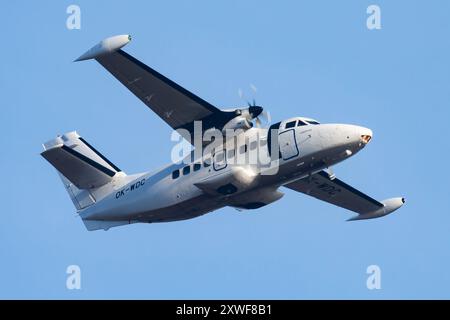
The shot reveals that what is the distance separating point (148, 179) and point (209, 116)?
331 cm

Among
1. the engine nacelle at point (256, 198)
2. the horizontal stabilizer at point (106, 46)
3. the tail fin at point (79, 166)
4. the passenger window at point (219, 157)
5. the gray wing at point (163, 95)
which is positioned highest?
the horizontal stabilizer at point (106, 46)

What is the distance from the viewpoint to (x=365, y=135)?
30844 mm

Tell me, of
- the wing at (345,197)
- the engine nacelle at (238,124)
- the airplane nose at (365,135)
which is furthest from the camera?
the wing at (345,197)

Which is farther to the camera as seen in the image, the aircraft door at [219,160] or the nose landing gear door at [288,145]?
the aircraft door at [219,160]

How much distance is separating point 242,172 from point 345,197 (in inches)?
303

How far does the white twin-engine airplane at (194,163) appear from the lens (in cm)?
3105

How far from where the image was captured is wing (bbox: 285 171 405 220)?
36688mm

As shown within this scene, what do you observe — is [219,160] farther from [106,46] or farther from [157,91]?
[106,46]

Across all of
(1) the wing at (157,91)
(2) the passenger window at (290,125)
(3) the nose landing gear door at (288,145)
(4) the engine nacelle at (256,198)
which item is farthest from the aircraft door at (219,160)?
(2) the passenger window at (290,125)

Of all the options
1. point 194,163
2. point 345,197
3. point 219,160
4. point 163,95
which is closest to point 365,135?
point 219,160

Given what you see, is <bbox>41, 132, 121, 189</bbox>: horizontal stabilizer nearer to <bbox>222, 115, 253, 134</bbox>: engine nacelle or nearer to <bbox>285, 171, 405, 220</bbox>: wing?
<bbox>222, 115, 253, 134</bbox>: engine nacelle

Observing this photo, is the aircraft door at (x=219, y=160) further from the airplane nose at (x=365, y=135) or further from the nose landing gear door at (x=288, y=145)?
the airplane nose at (x=365, y=135)

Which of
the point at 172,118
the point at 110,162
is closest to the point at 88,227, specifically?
the point at 110,162

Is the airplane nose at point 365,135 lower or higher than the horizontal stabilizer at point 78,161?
lower
